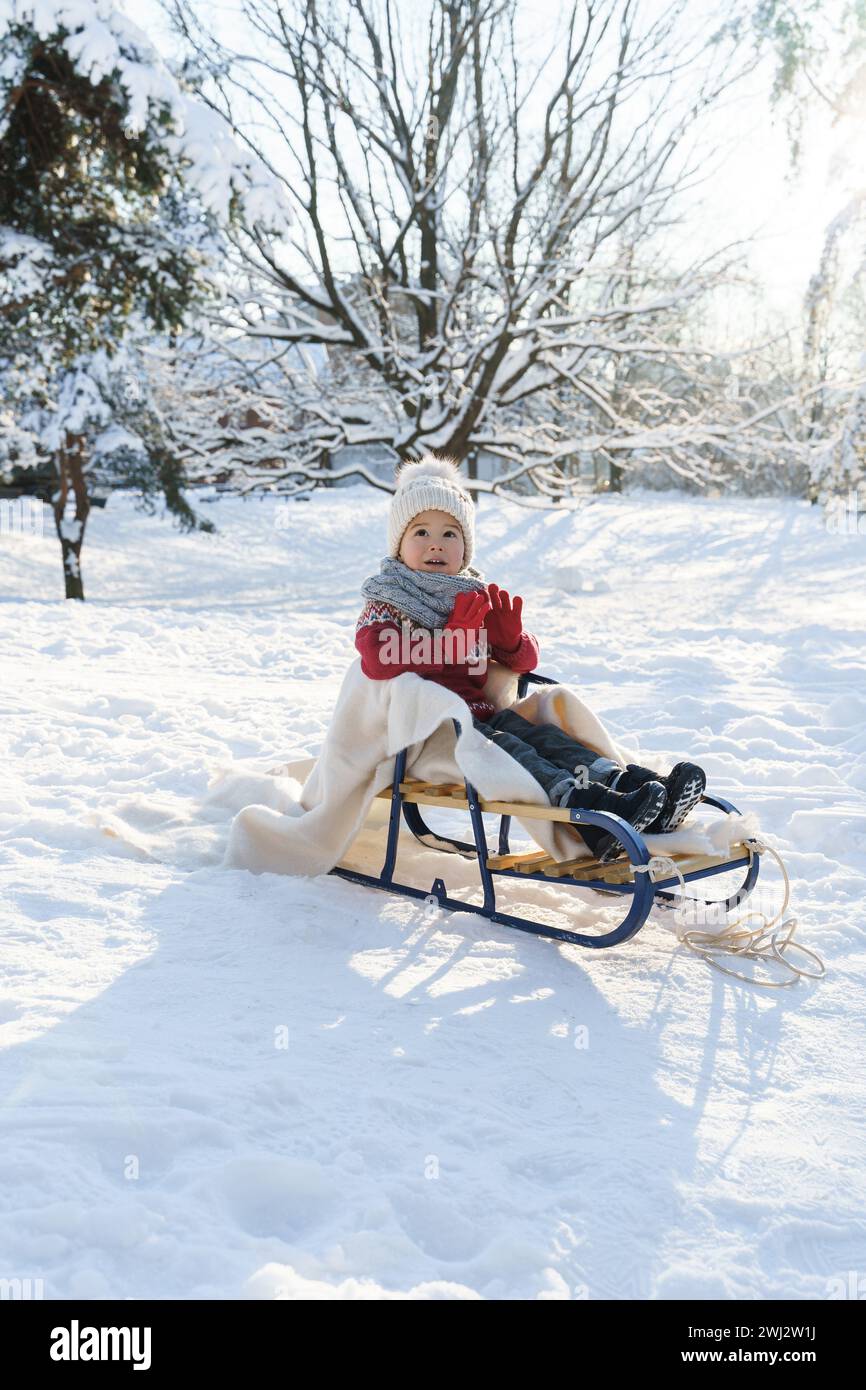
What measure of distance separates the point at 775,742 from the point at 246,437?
34.2 ft

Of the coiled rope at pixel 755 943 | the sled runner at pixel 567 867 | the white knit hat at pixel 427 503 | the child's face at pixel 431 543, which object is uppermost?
the white knit hat at pixel 427 503

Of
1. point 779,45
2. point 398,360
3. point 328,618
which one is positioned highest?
point 779,45

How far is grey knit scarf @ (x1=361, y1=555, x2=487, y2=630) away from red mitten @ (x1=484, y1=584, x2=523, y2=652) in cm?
13

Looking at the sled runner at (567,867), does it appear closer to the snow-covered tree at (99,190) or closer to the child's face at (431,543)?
the child's face at (431,543)

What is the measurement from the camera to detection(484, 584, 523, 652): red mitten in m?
3.90

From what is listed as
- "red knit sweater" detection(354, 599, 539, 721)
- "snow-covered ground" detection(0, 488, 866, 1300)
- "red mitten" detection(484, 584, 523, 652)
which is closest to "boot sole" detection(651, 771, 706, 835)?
"snow-covered ground" detection(0, 488, 866, 1300)

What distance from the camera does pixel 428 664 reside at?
373 cm

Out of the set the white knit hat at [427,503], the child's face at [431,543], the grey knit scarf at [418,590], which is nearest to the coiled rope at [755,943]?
the grey knit scarf at [418,590]

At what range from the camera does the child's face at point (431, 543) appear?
383 centimetres

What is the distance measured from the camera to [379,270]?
13633 millimetres

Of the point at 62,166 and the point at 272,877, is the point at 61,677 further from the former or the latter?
the point at 62,166

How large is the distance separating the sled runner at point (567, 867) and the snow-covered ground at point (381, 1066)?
0.25 ft
